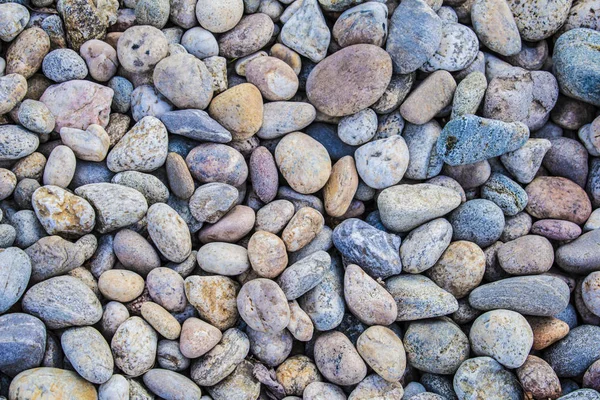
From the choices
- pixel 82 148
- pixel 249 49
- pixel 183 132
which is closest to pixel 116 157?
pixel 82 148

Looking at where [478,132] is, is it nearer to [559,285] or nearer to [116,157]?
[559,285]

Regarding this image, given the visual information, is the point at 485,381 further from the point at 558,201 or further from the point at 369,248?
the point at 558,201

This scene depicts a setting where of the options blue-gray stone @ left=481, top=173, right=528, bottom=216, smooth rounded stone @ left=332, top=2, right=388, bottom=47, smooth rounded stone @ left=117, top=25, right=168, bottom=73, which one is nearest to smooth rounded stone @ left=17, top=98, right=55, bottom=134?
smooth rounded stone @ left=117, top=25, right=168, bottom=73

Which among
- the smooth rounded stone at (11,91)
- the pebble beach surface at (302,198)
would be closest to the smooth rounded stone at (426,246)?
the pebble beach surface at (302,198)

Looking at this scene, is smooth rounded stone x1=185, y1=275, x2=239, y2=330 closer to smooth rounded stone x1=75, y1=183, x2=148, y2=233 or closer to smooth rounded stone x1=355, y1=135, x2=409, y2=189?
smooth rounded stone x1=75, y1=183, x2=148, y2=233

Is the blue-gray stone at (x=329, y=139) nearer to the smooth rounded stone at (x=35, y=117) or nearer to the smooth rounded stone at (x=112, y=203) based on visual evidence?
the smooth rounded stone at (x=112, y=203)
